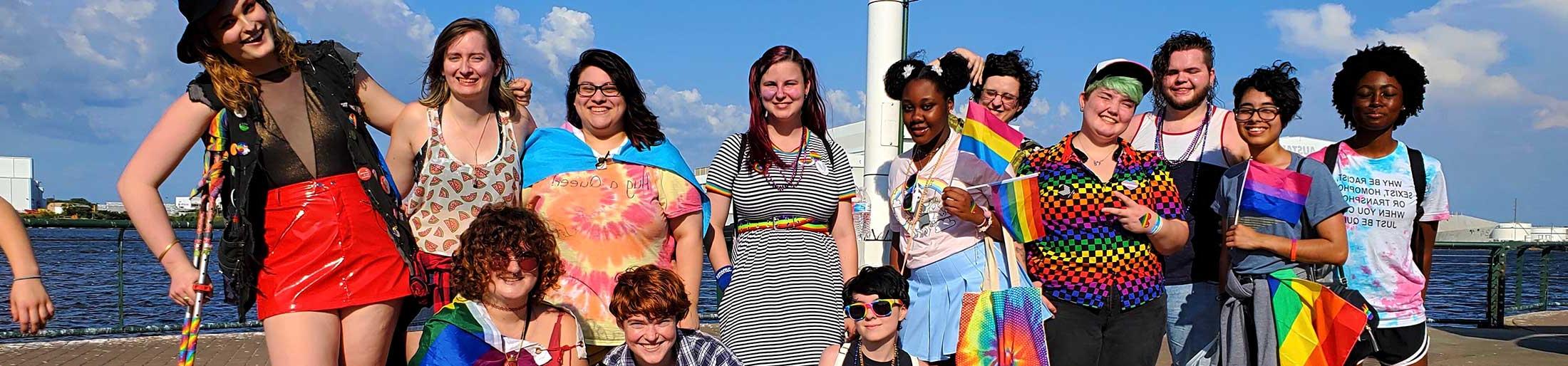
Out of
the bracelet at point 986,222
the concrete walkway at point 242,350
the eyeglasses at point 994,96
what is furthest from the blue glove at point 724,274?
the concrete walkway at point 242,350

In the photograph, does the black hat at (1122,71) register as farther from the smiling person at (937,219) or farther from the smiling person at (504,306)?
the smiling person at (504,306)

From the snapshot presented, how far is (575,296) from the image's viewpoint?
12.3 feet

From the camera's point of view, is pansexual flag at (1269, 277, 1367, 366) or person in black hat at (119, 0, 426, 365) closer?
person in black hat at (119, 0, 426, 365)

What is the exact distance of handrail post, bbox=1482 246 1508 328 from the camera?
9.09m

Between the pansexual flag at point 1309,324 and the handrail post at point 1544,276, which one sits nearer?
the pansexual flag at point 1309,324

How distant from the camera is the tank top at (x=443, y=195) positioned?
11.8 ft

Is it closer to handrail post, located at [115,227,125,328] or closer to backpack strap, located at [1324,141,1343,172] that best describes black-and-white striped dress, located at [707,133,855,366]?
backpack strap, located at [1324,141,1343,172]

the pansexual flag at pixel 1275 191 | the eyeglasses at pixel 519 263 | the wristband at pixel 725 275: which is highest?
the pansexual flag at pixel 1275 191

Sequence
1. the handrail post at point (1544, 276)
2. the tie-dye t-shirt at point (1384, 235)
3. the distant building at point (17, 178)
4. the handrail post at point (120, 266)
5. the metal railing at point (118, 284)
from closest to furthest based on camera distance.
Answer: the tie-dye t-shirt at point (1384, 235) → the metal railing at point (118, 284) → the handrail post at point (120, 266) → the handrail post at point (1544, 276) → the distant building at point (17, 178)

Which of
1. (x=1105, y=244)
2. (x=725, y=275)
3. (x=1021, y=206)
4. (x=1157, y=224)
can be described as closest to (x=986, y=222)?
(x=1021, y=206)

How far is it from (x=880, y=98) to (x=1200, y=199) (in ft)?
10.6

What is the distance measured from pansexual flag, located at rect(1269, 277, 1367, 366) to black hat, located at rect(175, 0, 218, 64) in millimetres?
3623

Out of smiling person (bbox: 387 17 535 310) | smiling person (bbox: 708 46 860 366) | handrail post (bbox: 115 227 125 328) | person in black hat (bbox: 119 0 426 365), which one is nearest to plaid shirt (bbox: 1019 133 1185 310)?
smiling person (bbox: 708 46 860 366)

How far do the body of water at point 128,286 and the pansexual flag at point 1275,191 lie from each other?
4.85 meters
